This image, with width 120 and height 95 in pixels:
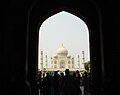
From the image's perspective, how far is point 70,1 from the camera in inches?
527

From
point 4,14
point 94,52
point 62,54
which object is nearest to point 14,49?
point 4,14

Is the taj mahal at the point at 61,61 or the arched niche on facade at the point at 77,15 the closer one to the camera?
the arched niche on facade at the point at 77,15

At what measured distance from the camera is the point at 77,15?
13.7 m

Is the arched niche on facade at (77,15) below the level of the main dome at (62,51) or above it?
below

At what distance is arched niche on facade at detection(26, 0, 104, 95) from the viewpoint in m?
12.0

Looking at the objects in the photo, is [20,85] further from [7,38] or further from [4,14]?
[4,14]

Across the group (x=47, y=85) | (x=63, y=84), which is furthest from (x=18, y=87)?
(x=47, y=85)

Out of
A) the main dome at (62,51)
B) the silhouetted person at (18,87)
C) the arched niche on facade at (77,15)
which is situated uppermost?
the main dome at (62,51)

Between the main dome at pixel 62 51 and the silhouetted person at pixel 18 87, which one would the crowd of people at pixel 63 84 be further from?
the main dome at pixel 62 51

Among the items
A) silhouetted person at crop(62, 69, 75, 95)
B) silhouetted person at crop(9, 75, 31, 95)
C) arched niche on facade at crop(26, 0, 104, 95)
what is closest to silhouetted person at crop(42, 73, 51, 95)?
arched niche on facade at crop(26, 0, 104, 95)

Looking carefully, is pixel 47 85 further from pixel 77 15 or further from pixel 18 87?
pixel 77 15

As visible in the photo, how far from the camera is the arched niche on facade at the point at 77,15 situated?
39.3 ft

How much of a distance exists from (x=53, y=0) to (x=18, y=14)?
3.39m

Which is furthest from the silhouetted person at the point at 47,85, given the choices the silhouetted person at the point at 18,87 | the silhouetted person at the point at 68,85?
the silhouetted person at the point at 68,85
